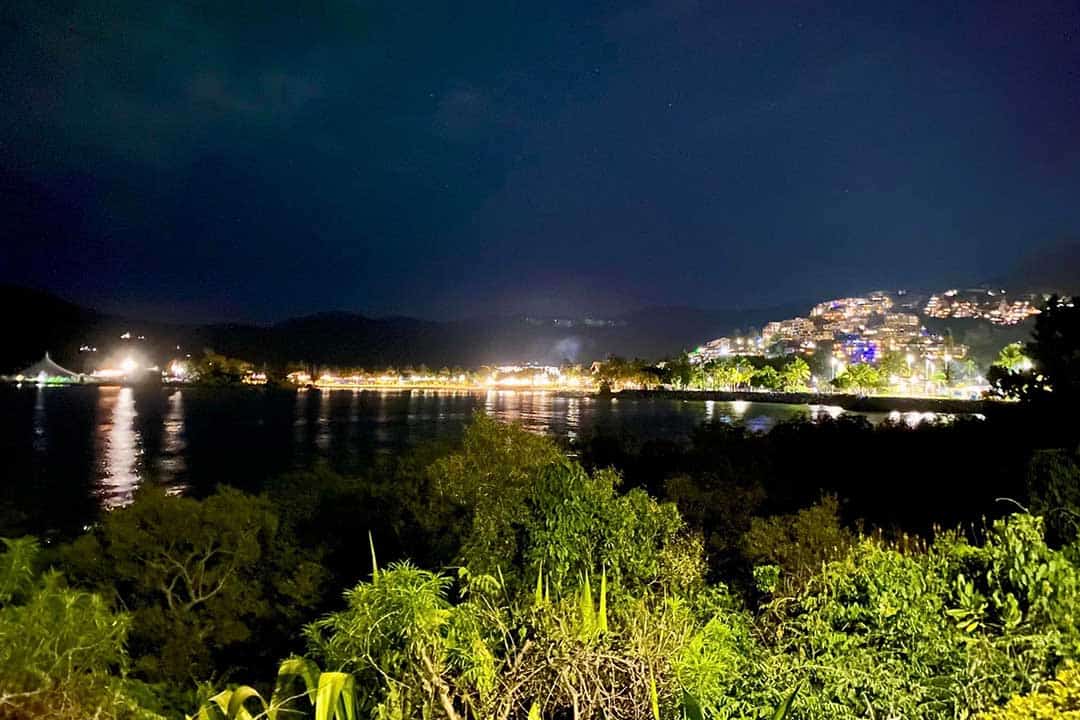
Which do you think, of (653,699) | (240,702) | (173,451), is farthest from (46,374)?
(653,699)

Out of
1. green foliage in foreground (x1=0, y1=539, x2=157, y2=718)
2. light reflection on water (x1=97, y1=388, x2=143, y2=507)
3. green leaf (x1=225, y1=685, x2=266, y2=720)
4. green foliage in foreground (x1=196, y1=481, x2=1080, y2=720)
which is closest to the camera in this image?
green foliage in foreground (x1=0, y1=539, x2=157, y2=718)

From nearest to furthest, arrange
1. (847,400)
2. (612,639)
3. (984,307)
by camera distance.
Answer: (612,639) → (847,400) → (984,307)

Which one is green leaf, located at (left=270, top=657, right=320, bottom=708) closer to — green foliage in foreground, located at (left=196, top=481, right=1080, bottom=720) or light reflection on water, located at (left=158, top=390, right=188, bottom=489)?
green foliage in foreground, located at (left=196, top=481, right=1080, bottom=720)

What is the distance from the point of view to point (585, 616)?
3697 mm

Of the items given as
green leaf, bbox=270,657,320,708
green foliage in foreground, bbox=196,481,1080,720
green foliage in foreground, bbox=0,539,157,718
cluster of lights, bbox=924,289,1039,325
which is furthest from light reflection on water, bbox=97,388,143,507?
cluster of lights, bbox=924,289,1039,325

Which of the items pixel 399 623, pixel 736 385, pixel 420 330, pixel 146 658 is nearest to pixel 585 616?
pixel 399 623

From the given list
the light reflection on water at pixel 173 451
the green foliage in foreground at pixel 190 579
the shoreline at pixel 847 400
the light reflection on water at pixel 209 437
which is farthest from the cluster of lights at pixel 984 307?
the green foliage in foreground at pixel 190 579

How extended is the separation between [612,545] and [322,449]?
3564 cm

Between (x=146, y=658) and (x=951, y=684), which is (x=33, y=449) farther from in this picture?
(x=951, y=684)

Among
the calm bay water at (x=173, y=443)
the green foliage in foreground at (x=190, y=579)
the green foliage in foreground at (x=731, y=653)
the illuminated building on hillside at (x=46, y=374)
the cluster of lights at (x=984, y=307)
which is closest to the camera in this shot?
the green foliage in foreground at (x=731, y=653)

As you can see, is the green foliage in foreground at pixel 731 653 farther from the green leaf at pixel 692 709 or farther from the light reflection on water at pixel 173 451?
the light reflection on water at pixel 173 451

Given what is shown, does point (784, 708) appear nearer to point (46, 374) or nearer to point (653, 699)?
point (653, 699)

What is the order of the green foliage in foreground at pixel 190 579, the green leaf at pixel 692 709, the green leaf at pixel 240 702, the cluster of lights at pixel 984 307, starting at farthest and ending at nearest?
the cluster of lights at pixel 984 307
the green foliage in foreground at pixel 190 579
the green leaf at pixel 240 702
the green leaf at pixel 692 709

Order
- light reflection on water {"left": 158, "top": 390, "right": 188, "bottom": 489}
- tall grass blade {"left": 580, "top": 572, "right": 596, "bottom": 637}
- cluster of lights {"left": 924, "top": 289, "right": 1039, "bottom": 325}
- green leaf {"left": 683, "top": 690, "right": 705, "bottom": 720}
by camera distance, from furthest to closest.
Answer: cluster of lights {"left": 924, "top": 289, "right": 1039, "bottom": 325} < light reflection on water {"left": 158, "top": 390, "right": 188, "bottom": 489} < tall grass blade {"left": 580, "top": 572, "right": 596, "bottom": 637} < green leaf {"left": 683, "top": 690, "right": 705, "bottom": 720}
